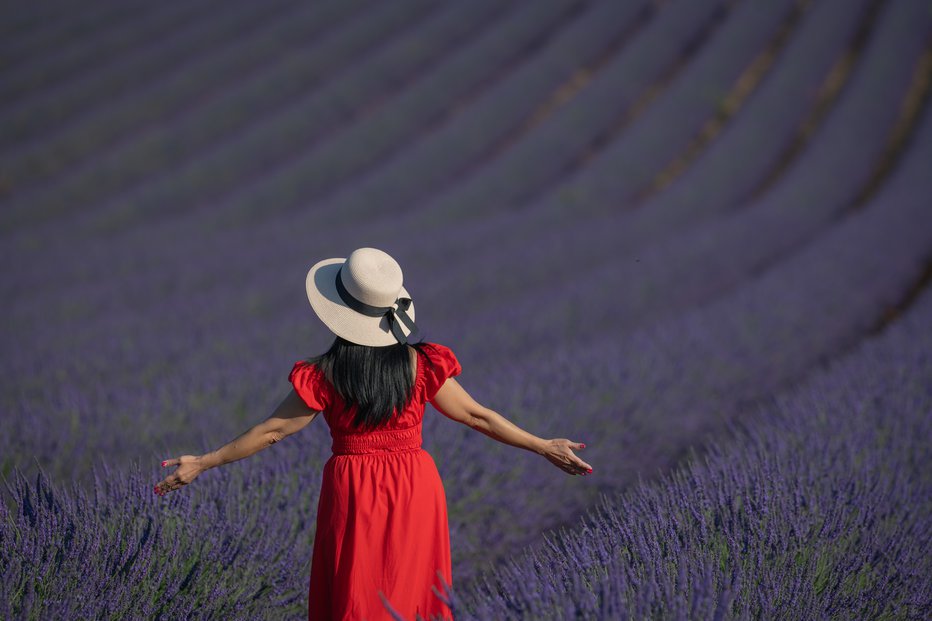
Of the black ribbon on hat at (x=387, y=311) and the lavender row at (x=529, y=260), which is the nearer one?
the black ribbon on hat at (x=387, y=311)

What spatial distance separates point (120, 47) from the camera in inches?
626

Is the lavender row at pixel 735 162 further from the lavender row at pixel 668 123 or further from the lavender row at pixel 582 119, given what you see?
the lavender row at pixel 668 123

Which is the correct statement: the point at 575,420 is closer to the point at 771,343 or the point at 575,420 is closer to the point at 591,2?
the point at 771,343

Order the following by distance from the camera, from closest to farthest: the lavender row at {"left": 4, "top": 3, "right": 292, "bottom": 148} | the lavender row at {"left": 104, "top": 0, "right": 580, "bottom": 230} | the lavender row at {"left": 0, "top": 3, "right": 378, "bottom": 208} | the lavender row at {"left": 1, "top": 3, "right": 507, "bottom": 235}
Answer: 1. the lavender row at {"left": 1, "top": 3, "right": 507, "bottom": 235}
2. the lavender row at {"left": 104, "top": 0, "right": 580, "bottom": 230}
3. the lavender row at {"left": 0, "top": 3, "right": 378, "bottom": 208}
4. the lavender row at {"left": 4, "top": 3, "right": 292, "bottom": 148}

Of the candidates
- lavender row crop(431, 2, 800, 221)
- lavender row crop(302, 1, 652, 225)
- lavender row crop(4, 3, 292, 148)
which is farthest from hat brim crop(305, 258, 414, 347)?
lavender row crop(4, 3, 292, 148)

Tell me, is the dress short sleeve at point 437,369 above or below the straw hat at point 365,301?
below

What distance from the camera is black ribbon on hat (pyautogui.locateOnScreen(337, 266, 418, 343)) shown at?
6.61ft

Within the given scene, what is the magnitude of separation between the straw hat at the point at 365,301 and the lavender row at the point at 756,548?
61cm

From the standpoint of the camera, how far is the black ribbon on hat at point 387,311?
6.61 feet

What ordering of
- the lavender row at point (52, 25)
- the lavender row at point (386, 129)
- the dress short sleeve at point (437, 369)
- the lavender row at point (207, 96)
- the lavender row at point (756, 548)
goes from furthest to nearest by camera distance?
the lavender row at point (52, 25), the lavender row at point (207, 96), the lavender row at point (386, 129), the dress short sleeve at point (437, 369), the lavender row at point (756, 548)

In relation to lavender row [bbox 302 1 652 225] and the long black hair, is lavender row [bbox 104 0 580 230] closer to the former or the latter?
lavender row [bbox 302 1 652 225]

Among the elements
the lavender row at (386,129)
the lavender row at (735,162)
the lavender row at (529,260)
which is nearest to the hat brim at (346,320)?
the lavender row at (529,260)

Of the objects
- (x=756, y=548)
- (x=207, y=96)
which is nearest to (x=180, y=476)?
(x=756, y=548)

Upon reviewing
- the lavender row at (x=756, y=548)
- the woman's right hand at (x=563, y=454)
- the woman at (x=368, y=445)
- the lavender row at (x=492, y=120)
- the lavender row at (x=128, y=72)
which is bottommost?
the lavender row at (x=756, y=548)
